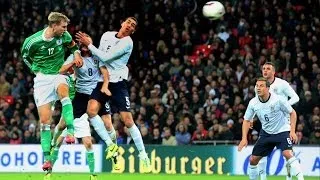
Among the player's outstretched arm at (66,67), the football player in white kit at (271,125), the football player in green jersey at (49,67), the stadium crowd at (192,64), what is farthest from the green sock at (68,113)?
the stadium crowd at (192,64)

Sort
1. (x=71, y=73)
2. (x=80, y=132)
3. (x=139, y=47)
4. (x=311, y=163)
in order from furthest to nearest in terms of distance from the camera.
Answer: (x=139, y=47), (x=311, y=163), (x=80, y=132), (x=71, y=73)

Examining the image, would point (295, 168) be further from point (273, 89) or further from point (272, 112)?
point (273, 89)

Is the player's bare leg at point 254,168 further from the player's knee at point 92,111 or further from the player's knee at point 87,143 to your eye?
the player's knee at point 92,111

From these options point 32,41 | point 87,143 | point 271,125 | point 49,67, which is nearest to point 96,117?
point 87,143

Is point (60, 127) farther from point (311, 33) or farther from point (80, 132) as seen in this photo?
point (311, 33)

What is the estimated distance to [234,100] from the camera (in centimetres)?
2428

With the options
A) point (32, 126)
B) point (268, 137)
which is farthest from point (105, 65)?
point (32, 126)

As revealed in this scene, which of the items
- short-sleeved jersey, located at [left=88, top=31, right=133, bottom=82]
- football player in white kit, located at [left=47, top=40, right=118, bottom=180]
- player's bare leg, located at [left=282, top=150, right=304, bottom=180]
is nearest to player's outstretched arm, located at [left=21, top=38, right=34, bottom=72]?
short-sleeved jersey, located at [left=88, top=31, right=133, bottom=82]

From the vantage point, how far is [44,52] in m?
14.7

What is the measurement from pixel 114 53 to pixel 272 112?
2.96 m

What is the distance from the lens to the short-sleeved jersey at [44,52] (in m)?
14.7

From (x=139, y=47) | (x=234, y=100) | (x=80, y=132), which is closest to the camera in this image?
(x=80, y=132)

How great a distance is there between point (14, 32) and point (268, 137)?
16.4 m

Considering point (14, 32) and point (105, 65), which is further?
point (14, 32)
